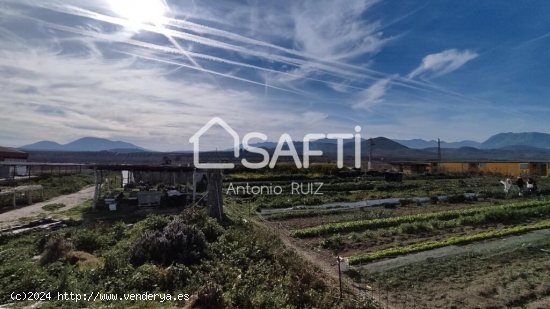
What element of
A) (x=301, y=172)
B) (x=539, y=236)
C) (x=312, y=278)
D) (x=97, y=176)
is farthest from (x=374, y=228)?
(x=301, y=172)

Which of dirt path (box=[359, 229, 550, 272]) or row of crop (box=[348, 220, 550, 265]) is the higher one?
row of crop (box=[348, 220, 550, 265])

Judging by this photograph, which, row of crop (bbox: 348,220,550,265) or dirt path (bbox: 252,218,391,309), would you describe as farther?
row of crop (bbox: 348,220,550,265)

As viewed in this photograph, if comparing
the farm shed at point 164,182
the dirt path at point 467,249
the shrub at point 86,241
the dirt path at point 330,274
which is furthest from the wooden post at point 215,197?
the dirt path at point 467,249

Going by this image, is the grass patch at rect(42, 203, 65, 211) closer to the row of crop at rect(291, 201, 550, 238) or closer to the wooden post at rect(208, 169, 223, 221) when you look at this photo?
the wooden post at rect(208, 169, 223, 221)

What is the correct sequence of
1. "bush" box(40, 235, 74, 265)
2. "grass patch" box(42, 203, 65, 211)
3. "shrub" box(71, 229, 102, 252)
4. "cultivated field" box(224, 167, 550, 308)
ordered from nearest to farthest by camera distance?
"cultivated field" box(224, 167, 550, 308)
"bush" box(40, 235, 74, 265)
"shrub" box(71, 229, 102, 252)
"grass patch" box(42, 203, 65, 211)

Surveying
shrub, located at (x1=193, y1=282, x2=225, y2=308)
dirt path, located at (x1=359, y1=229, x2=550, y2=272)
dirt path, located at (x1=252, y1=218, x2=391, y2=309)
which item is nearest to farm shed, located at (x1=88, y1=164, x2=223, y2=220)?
dirt path, located at (x1=252, y1=218, x2=391, y2=309)

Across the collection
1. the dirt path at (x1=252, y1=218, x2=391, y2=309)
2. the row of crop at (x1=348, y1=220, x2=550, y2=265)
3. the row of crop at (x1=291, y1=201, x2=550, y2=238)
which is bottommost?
the dirt path at (x1=252, y1=218, x2=391, y2=309)
